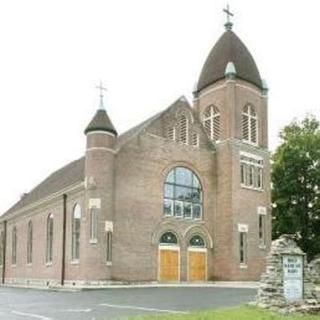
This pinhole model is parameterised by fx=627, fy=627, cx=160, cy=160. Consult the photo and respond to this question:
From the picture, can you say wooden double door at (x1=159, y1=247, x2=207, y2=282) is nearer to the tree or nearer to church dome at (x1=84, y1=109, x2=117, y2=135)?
church dome at (x1=84, y1=109, x2=117, y2=135)

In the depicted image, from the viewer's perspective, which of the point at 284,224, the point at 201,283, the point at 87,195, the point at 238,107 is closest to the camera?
the point at 87,195

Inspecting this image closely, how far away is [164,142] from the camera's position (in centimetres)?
4025

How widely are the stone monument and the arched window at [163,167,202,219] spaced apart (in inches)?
855

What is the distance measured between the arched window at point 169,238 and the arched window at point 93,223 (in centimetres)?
516

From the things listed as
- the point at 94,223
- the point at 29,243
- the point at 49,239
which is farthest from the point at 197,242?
the point at 29,243

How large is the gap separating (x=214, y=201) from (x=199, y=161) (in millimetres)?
2902

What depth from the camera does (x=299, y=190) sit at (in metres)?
51.4

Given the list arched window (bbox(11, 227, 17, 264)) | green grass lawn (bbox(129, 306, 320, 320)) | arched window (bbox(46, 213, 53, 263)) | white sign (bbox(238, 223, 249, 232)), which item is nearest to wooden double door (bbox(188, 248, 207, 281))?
white sign (bbox(238, 223, 249, 232))

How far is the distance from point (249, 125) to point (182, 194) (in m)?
7.11

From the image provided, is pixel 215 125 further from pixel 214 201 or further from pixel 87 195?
pixel 87 195

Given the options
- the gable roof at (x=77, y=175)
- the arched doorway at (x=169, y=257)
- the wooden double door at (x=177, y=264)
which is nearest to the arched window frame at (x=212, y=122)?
the gable roof at (x=77, y=175)

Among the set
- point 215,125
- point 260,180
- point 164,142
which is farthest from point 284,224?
point 164,142

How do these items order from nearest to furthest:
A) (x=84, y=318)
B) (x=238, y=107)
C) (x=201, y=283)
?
(x=84, y=318)
(x=201, y=283)
(x=238, y=107)

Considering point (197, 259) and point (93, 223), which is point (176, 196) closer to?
point (197, 259)
